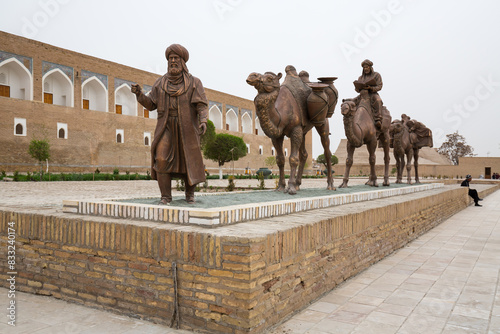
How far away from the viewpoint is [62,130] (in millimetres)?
28125

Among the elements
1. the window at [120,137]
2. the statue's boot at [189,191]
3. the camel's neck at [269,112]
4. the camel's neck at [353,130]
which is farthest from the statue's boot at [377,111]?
the window at [120,137]

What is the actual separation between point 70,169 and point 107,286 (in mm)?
27496

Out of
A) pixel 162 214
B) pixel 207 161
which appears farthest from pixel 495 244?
pixel 207 161

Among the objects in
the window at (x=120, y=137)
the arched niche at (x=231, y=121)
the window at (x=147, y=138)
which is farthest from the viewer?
the arched niche at (x=231, y=121)

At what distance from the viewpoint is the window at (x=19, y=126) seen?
25531 millimetres

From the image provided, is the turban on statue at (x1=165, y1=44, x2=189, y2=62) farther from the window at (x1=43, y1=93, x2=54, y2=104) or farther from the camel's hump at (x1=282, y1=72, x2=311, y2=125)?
the window at (x1=43, y1=93, x2=54, y2=104)

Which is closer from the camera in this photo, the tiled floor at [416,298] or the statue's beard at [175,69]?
the tiled floor at [416,298]

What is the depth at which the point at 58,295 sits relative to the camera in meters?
3.11

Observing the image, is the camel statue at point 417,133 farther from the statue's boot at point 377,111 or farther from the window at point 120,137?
the window at point 120,137

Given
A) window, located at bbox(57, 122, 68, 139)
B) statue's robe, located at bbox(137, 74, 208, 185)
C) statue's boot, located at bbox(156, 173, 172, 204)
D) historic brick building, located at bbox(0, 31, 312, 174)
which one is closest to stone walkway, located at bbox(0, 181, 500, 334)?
statue's boot, located at bbox(156, 173, 172, 204)

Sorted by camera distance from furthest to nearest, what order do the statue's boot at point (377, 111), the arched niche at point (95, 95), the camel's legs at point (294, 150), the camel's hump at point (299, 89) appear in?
the arched niche at point (95, 95), the statue's boot at point (377, 111), the camel's hump at point (299, 89), the camel's legs at point (294, 150)

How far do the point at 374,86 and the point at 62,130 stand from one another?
83.5ft

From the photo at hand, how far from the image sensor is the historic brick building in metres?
25.5

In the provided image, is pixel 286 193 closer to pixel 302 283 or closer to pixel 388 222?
pixel 388 222
